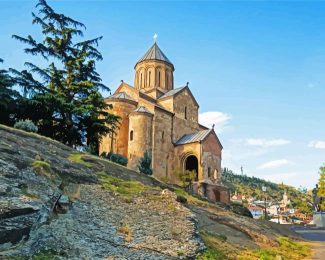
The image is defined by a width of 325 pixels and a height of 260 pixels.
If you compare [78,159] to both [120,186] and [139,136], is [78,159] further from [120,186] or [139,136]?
[139,136]

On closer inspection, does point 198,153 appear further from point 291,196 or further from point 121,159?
point 291,196

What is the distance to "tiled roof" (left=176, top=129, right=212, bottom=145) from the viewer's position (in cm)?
3042

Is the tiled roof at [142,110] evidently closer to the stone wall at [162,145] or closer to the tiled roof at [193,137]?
the stone wall at [162,145]

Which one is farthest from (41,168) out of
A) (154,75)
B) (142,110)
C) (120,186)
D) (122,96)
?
(154,75)

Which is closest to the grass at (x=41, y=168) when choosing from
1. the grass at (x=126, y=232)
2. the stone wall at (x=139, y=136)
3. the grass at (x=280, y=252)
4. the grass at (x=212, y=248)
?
the grass at (x=126, y=232)

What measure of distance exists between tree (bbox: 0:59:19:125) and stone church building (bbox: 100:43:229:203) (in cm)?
875

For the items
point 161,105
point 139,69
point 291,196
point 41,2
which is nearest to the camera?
Answer: point 41,2

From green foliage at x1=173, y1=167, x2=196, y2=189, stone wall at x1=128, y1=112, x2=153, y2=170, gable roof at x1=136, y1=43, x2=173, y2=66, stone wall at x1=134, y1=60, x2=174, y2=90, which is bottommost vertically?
green foliage at x1=173, y1=167, x2=196, y2=189

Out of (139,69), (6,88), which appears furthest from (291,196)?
(6,88)

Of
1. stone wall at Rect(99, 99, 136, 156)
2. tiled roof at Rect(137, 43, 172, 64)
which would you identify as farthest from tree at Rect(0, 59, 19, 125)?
tiled roof at Rect(137, 43, 172, 64)

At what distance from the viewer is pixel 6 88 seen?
19203mm

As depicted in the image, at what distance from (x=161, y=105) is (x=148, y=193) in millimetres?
21869

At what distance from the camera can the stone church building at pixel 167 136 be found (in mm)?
28691

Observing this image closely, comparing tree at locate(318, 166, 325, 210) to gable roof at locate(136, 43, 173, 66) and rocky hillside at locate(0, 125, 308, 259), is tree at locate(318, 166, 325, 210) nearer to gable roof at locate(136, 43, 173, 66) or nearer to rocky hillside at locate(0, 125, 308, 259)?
gable roof at locate(136, 43, 173, 66)
